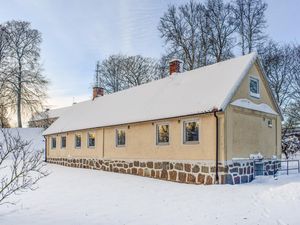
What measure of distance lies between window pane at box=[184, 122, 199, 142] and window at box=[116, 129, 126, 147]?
14.3 ft

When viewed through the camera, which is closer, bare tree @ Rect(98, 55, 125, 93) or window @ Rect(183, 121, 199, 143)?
window @ Rect(183, 121, 199, 143)

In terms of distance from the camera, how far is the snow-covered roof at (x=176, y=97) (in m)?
13.4

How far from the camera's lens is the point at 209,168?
12.8 m

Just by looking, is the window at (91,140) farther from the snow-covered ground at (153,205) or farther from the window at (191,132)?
the window at (191,132)

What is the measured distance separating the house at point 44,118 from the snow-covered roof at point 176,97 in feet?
38.1

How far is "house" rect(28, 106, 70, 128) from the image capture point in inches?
1301

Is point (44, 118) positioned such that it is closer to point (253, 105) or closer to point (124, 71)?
point (124, 71)

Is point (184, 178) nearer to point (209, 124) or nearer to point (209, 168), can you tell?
point (209, 168)

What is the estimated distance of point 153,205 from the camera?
28.6ft

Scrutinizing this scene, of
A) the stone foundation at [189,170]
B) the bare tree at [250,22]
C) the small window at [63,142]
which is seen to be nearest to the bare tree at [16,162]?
the stone foundation at [189,170]

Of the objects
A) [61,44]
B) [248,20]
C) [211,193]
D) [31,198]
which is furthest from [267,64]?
[31,198]

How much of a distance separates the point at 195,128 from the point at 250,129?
2414 millimetres

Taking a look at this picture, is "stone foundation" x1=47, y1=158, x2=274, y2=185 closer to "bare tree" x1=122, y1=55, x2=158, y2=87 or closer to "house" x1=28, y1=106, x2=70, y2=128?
"house" x1=28, y1=106, x2=70, y2=128

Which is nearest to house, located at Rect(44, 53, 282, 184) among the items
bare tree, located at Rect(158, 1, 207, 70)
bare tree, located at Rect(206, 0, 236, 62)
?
bare tree, located at Rect(158, 1, 207, 70)
